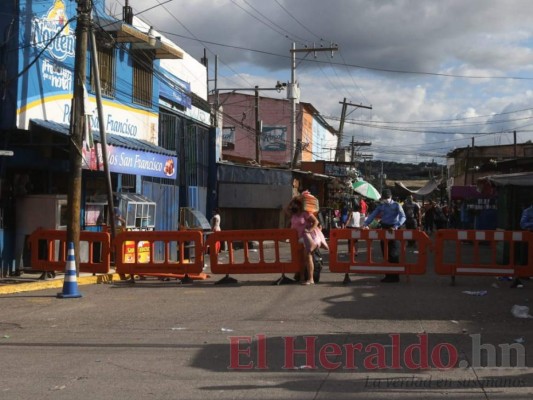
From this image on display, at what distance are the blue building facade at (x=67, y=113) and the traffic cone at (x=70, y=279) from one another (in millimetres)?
2981

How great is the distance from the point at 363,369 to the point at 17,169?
11187 mm

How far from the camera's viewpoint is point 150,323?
921 centimetres

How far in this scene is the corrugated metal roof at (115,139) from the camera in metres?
14.0

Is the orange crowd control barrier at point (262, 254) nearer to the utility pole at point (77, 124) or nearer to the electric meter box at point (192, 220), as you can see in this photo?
the utility pole at point (77, 124)

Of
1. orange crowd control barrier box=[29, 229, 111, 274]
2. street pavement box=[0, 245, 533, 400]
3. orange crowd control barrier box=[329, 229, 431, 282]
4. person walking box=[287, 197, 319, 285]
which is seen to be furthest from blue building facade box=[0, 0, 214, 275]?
orange crowd control barrier box=[329, 229, 431, 282]

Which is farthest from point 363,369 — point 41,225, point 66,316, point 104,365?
point 41,225

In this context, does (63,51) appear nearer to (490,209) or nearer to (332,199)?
(490,209)

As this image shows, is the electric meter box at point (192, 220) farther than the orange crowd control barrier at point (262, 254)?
Yes

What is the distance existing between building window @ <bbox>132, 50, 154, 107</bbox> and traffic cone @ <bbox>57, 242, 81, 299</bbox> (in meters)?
8.63

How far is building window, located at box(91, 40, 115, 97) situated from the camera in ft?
57.0

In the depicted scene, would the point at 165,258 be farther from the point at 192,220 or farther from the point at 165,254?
the point at 192,220

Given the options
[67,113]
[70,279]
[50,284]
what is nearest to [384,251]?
[70,279]

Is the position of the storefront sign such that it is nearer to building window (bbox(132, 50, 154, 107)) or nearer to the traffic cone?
building window (bbox(132, 50, 154, 107))

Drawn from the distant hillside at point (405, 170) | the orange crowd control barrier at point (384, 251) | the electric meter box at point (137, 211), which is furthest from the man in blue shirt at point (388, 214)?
the distant hillside at point (405, 170)
